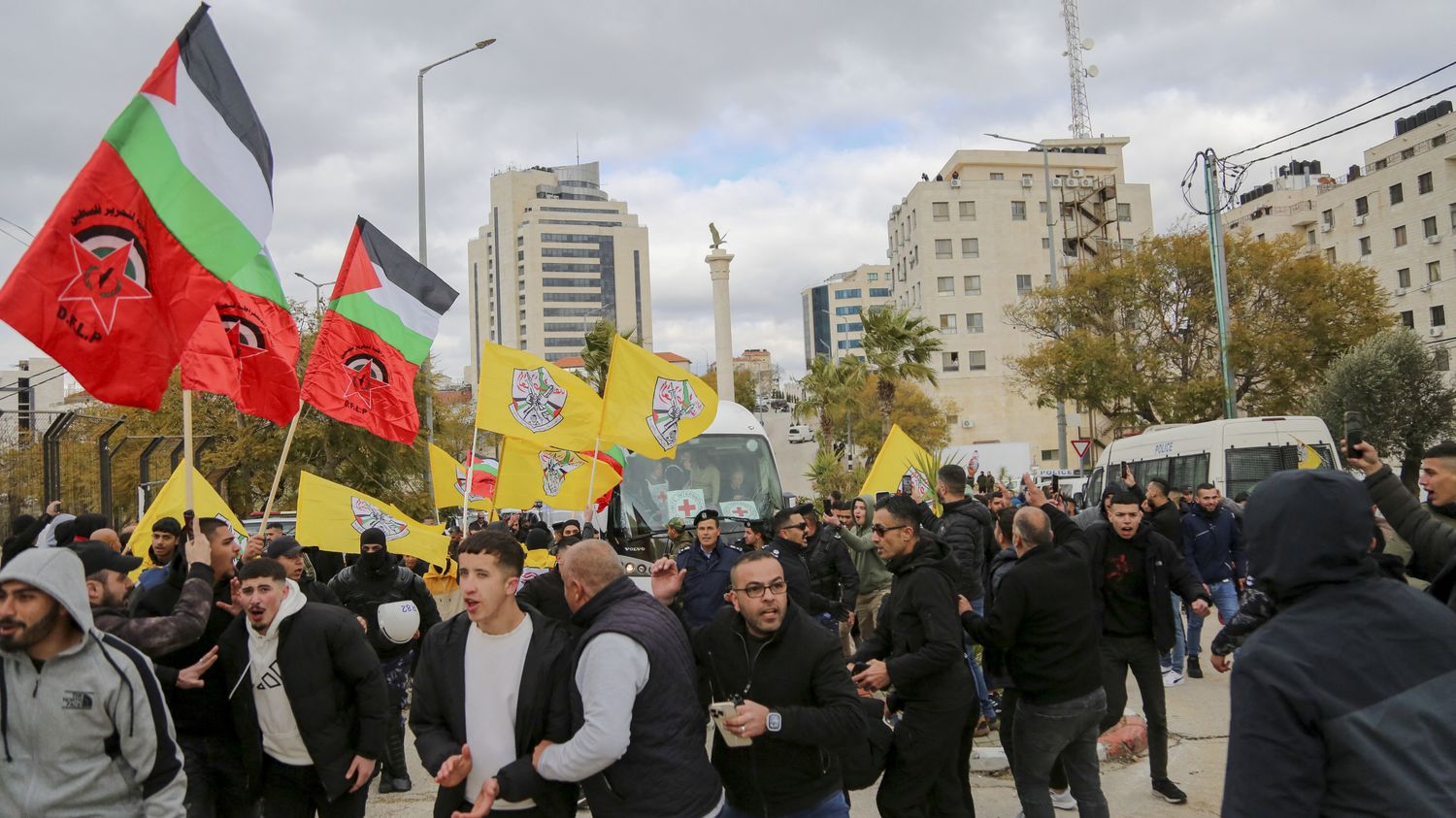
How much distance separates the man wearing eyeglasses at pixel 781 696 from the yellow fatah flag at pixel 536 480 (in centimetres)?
A: 647

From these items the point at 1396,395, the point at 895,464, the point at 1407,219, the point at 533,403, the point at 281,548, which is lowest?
the point at 281,548

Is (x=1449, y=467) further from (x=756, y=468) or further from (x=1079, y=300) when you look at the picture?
(x=1079, y=300)

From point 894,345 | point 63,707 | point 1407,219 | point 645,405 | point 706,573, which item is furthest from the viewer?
point 1407,219

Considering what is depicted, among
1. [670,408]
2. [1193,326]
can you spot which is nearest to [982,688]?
[670,408]

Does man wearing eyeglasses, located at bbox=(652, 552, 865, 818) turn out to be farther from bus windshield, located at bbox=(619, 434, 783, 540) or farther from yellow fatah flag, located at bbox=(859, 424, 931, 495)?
bus windshield, located at bbox=(619, 434, 783, 540)

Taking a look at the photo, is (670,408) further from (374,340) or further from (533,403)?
(374,340)

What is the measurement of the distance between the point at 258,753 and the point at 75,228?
2646mm

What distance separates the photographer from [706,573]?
24.1 feet

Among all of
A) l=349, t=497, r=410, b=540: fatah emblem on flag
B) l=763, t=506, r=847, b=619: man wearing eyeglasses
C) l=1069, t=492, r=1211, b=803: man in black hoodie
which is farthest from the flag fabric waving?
l=1069, t=492, r=1211, b=803: man in black hoodie

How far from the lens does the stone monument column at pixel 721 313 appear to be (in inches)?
1460

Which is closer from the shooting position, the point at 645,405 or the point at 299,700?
the point at 299,700

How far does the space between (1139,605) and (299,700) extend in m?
4.97

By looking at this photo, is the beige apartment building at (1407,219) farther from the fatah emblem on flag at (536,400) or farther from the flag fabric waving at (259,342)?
the flag fabric waving at (259,342)

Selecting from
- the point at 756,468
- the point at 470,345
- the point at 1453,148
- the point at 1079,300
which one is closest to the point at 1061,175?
the point at 1453,148
